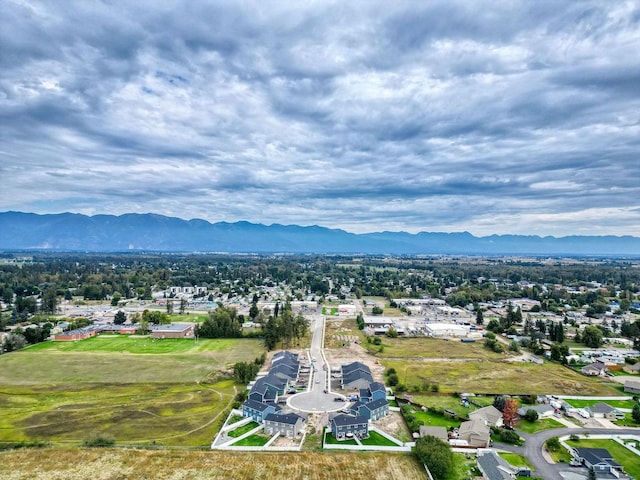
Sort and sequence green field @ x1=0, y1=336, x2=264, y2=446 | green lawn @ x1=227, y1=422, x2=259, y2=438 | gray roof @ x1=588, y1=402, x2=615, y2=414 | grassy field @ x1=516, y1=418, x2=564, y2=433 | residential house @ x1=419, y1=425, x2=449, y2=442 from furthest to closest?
1. gray roof @ x1=588, y1=402, x2=615, y2=414
2. grassy field @ x1=516, y1=418, x2=564, y2=433
3. green field @ x1=0, y1=336, x2=264, y2=446
4. green lawn @ x1=227, y1=422, x2=259, y2=438
5. residential house @ x1=419, y1=425, x2=449, y2=442

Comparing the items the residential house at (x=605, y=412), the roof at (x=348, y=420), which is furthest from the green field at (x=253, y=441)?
the residential house at (x=605, y=412)

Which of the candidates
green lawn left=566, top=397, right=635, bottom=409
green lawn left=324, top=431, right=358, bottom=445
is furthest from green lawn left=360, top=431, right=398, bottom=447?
green lawn left=566, top=397, right=635, bottom=409

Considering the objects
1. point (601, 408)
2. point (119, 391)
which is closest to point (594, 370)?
point (601, 408)

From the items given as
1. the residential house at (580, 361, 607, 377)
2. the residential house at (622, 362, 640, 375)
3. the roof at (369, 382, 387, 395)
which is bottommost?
the residential house at (622, 362, 640, 375)

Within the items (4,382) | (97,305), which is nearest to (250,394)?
(4,382)

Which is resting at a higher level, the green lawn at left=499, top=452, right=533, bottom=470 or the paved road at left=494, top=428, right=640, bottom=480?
the green lawn at left=499, top=452, right=533, bottom=470

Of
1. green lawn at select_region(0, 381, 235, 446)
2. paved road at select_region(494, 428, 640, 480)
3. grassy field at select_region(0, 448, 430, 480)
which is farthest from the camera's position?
green lawn at select_region(0, 381, 235, 446)

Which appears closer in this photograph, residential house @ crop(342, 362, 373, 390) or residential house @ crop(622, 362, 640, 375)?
residential house @ crop(342, 362, 373, 390)

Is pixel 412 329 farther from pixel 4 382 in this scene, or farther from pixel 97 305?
pixel 97 305

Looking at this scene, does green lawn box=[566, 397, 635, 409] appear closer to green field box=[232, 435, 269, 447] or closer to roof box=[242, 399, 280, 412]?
roof box=[242, 399, 280, 412]
